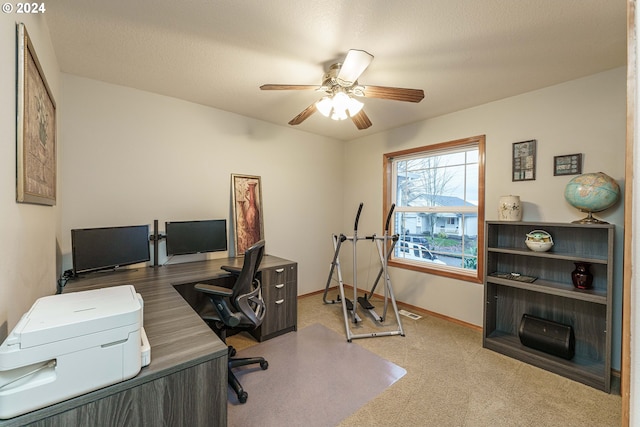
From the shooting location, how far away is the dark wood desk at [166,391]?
2.69 feet

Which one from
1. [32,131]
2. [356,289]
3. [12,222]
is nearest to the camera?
[12,222]

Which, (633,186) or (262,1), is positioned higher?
(262,1)

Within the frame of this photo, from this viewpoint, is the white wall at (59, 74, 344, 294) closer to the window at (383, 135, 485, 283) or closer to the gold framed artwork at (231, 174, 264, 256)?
the gold framed artwork at (231, 174, 264, 256)

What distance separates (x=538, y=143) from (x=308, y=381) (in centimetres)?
299

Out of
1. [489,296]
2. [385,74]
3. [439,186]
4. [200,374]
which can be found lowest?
[489,296]

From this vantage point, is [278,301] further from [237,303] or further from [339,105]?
[339,105]

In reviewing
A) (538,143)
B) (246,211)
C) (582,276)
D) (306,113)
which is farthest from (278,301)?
(538,143)

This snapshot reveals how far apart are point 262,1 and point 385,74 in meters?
1.17

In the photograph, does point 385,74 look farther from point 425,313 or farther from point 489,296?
point 425,313

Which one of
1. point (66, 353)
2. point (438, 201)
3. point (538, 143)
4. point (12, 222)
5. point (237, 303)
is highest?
point (538, 143)

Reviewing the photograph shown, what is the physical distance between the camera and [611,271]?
196 centimetres

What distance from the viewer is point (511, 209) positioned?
8.36 ft

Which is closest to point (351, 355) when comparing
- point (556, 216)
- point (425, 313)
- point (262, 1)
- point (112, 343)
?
point (425, 313)

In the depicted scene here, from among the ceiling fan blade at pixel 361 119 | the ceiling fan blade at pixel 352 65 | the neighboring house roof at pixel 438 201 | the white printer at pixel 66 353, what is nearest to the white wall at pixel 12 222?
the white printer at pixel 66 353
